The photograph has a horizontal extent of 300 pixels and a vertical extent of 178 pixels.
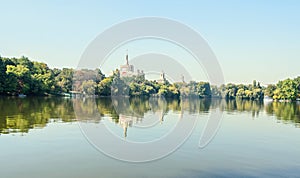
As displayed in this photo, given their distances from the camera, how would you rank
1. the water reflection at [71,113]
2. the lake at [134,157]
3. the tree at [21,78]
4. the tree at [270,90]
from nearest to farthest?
the lake at [134,157]
the water reflection at [71,113]
the tree at [21,78]
the tree at [270,90]

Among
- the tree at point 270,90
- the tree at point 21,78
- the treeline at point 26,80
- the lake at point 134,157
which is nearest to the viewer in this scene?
the lake at point 134,157

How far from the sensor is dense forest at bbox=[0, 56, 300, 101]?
67000 mm

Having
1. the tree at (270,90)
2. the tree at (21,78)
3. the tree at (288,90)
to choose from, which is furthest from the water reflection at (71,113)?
the tree at (270,90)

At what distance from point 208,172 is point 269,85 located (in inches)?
5407

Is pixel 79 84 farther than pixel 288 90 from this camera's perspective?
No

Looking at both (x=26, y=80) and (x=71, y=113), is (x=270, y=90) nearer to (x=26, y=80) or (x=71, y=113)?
(x=26, y=80)

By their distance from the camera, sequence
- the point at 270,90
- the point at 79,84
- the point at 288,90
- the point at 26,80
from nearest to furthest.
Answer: the point at 26,80
the point at 79,84
the point at 288,90
the point at 270,90

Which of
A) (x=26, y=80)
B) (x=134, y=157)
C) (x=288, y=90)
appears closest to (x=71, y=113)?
(x=134, y=157)

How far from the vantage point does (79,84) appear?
293 ft

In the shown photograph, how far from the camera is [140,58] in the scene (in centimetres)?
1980

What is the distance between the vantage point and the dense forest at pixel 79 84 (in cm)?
6700

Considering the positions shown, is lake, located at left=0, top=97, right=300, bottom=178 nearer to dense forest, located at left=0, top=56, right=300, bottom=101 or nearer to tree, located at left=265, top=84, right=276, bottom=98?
dense forest, located at left=0, top=56, right=300, bottom=101

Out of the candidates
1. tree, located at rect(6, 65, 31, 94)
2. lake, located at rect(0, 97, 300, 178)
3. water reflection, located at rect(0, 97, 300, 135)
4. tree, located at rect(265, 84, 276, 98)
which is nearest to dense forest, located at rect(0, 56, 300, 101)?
tree, located at rect(6, 65, 31, 94)

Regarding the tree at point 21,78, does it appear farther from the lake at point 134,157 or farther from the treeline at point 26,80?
the lake at point 134,157
